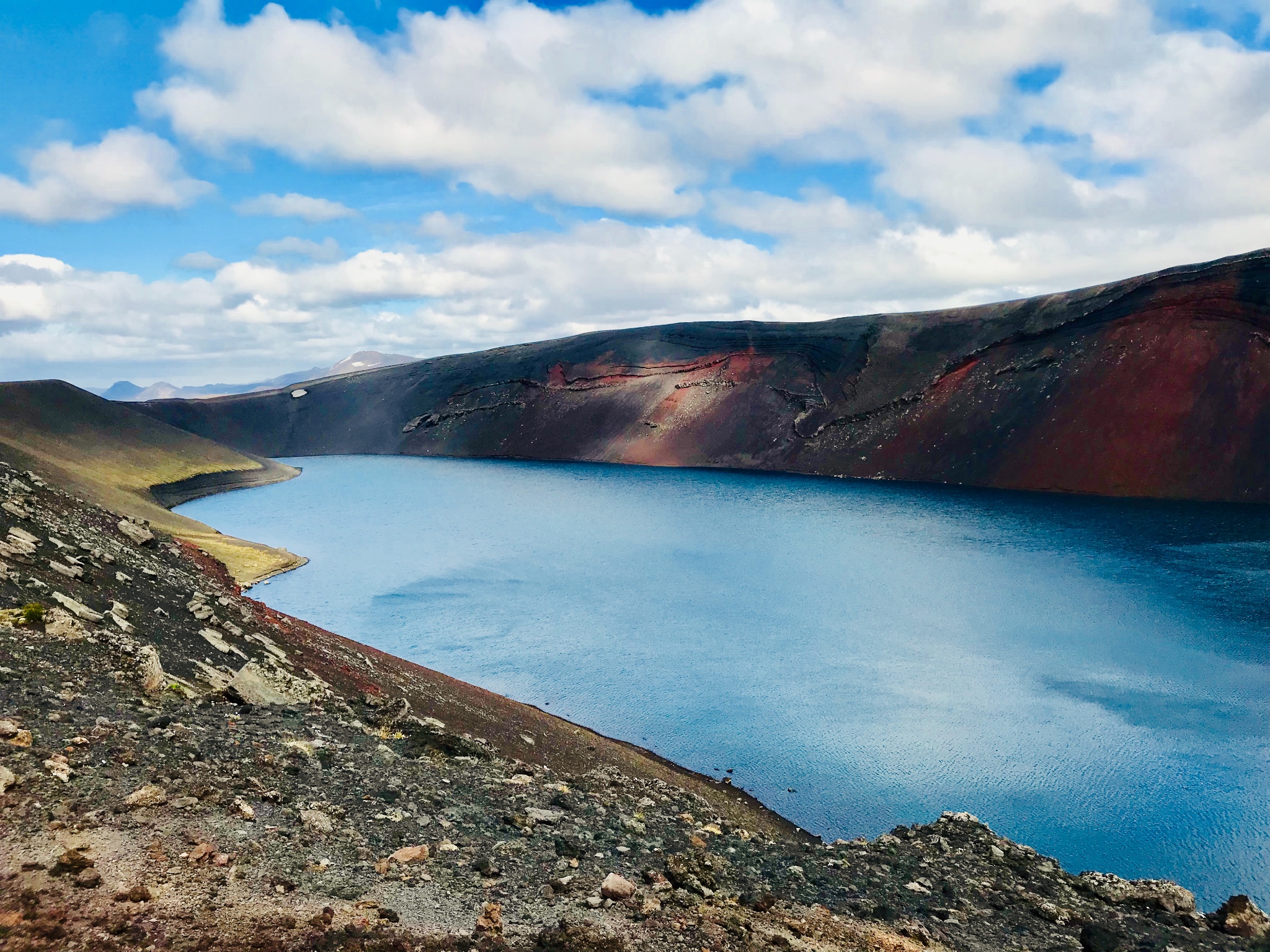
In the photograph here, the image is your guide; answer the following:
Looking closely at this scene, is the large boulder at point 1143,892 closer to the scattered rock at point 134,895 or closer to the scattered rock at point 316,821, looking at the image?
the scattered rock at point 316,821

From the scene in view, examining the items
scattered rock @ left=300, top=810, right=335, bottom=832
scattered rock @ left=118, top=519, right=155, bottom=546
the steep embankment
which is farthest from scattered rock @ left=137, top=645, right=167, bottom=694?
the steep embankment

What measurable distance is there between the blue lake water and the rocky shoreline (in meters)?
4.60

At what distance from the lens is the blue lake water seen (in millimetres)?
13992

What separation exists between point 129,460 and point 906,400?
1729 inches

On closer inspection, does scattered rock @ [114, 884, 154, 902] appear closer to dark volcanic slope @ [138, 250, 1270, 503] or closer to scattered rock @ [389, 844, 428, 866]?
scattered rock @ [389, 844, 428, 866]

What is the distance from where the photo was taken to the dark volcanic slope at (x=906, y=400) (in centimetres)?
3816

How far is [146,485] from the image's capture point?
43.5 meters

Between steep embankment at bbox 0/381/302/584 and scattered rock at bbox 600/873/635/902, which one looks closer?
scattered rock at bbox 600/873/635/902

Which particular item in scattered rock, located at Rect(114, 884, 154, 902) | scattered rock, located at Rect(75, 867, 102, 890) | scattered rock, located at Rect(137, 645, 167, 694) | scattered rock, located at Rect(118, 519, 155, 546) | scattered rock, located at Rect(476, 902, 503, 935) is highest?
scattered rock, located at Rect(118, 519, 155, 546)

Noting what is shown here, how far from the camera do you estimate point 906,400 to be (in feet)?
159

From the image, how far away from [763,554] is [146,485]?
32533 millimetres

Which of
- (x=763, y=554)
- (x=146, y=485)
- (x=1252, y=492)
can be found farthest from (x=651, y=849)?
(x=146, y=485)


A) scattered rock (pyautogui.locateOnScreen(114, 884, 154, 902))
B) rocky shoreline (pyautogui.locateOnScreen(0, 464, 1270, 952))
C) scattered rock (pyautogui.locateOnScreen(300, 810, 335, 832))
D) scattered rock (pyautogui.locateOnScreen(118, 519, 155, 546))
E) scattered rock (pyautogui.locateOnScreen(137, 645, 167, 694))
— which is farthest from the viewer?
scattered rock (pyautogui.locateOnScreen(118, 519, 155, 546))

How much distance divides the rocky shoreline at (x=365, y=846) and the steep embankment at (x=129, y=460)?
19.4 m
